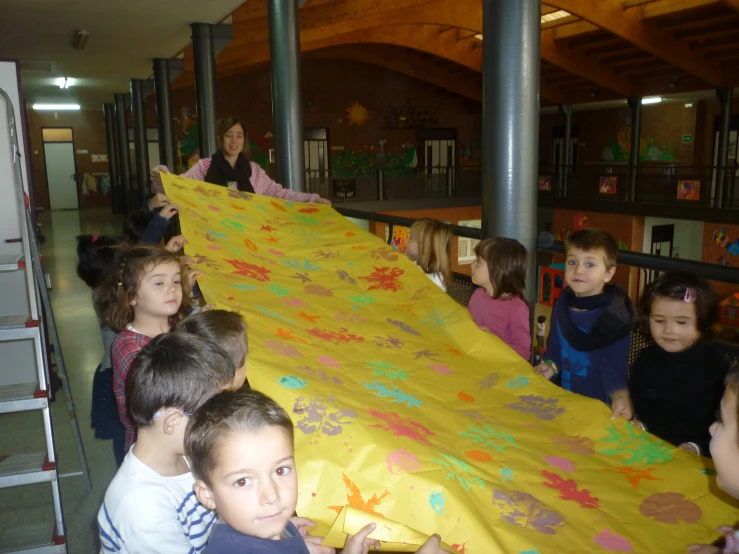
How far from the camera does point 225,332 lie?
168cm

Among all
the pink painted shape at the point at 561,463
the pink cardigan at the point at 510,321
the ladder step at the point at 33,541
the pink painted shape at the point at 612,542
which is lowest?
the ladder step at the point at 33,541

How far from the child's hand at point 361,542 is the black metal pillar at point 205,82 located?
761cm

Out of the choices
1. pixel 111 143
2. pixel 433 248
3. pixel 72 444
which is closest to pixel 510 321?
pixel 433 248

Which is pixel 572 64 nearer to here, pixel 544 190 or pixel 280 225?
pixel 544 190

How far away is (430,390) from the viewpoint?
80.1 inches

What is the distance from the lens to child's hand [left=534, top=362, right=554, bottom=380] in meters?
2.27

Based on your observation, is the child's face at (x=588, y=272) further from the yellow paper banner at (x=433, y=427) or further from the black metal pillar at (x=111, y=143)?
the black metal pillar at (x=111, y=143)

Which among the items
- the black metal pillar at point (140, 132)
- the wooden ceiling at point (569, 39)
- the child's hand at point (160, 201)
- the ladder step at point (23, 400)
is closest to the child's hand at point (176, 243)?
the child's hand at point (160, 201)

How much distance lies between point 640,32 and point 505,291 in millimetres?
11114

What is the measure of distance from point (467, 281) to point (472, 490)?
70.3 inches

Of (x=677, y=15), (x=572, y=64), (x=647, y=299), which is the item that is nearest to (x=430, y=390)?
(x=647, y=299)

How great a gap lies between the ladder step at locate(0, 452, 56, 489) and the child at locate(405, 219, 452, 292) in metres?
1.76

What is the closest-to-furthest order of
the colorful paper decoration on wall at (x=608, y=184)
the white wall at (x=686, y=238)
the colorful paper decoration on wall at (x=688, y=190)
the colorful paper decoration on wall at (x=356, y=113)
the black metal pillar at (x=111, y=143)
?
the colorful paper decoration on wall at (x=688, y=190) < the colorful paper decoration on wall at (x=608, y=184) < the white wall at (x=686, y=238) < the colorful paper decoration on wall at (x=356, y=113) < the black metal pillar at (x=111, y=143)

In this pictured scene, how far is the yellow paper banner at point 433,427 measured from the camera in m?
1.49
